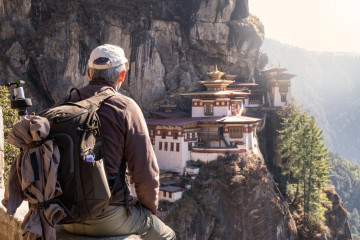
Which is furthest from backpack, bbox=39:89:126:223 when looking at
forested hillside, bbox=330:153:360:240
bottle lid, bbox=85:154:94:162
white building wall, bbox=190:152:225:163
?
forested hillside, bbox=330:153:360:240

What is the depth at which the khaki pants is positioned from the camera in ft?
10.6

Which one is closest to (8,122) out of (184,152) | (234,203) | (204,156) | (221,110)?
(184,152)

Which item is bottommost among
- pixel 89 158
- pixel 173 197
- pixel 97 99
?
pixel 173 197

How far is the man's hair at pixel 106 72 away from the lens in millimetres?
3559

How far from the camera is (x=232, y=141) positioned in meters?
30.0

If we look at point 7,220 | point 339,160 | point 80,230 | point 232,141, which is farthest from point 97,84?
point 339,160

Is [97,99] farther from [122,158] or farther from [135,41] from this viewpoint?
Result: [135,41]

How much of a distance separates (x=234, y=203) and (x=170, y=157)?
6.13 meters

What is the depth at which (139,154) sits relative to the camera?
10.9ft

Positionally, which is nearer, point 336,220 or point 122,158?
point 122,158

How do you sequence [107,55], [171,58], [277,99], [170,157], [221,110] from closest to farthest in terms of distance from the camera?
[107,55] → [170,157] → [221,110] → [171,58] → [277,99]

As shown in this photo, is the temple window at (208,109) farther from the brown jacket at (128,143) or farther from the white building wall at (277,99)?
the brown jacket at (128,143)

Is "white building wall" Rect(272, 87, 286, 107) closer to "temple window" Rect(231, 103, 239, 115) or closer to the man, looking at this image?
"temple window" Rect(231, 103, 239, 115)

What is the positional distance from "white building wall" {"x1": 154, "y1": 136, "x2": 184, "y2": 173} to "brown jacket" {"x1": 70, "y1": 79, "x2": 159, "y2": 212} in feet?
81.7
